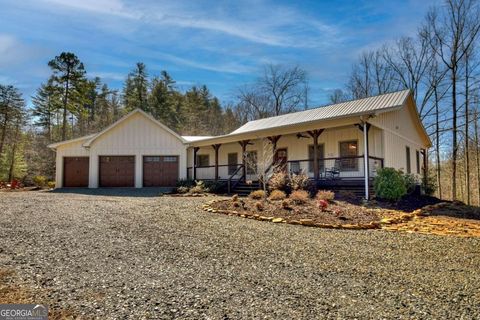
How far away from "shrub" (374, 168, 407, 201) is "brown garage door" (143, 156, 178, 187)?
1295 cm

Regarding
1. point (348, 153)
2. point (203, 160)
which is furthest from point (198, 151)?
point (348, 153)

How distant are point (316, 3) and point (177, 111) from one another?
28.9m

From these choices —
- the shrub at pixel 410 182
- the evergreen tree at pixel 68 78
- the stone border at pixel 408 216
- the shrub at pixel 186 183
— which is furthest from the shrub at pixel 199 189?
the evergreen tree at pixel 68 78

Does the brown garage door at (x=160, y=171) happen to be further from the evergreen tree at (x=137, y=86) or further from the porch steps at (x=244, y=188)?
the evergreen tree at (x=137, y=86)

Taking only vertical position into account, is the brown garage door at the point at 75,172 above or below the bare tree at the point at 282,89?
below

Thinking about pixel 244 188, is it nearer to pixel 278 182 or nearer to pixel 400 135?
pixel 278 182

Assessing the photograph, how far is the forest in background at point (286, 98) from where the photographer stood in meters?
21.4

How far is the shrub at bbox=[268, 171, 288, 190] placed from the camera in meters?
13.4

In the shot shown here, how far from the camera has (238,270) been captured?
4.55 meters

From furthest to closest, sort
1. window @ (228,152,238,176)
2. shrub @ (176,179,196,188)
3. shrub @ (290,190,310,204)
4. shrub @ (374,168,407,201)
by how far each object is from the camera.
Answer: window @ (228,152,238,176) → shrub @ (176,179,196,188) → shrub @ (374,168,407,201) → shrub @ (290,190,310,204)

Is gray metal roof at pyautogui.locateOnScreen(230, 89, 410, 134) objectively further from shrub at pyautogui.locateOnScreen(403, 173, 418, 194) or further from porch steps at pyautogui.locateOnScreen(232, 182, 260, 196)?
porch steps at pyautogui.locateOnScreen(232, 182, 260, 196)

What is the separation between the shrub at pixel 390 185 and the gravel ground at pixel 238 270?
4511 mm

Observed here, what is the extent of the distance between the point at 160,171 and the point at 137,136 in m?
2.68


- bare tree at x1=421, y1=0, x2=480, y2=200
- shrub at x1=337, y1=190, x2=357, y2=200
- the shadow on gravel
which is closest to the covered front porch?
shrub at x1=337, y1=190, x2=357, y2=200
